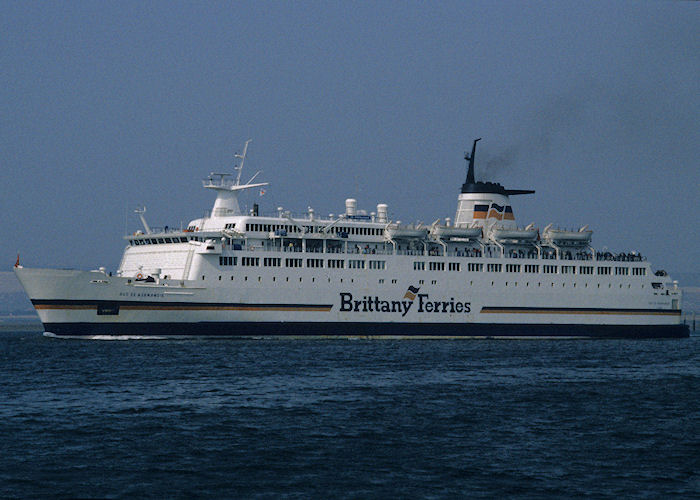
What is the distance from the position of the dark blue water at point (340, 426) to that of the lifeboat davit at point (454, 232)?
14539mm

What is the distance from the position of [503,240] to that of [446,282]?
5.18 meters

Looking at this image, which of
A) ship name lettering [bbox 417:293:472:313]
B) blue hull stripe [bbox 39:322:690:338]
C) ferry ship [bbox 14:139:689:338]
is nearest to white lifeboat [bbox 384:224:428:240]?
ferry ship [bbox 14:139:689:338]

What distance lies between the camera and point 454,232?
185ft

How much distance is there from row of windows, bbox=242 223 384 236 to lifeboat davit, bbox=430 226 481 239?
339 cm

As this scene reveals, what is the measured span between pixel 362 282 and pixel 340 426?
28.3m

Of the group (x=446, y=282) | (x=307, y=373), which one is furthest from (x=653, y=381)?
(x=446, y=282)

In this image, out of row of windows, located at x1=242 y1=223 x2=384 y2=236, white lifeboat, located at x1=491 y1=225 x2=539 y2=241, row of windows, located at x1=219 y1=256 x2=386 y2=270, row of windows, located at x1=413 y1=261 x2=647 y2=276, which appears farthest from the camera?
white lifeboat, located at x1=491 y1=225 x2=539 y2=241

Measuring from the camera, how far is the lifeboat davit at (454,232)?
56031 millimetres

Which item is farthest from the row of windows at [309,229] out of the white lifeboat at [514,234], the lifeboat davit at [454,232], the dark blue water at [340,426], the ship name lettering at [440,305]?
the dark blue water at [340,426]

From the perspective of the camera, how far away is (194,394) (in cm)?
2972

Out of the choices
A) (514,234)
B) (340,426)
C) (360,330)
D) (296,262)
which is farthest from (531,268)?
(340,426)

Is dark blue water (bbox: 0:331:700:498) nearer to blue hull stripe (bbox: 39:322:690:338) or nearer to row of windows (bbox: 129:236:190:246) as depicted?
blue hull stripe (bbox: 39:322:690:338)

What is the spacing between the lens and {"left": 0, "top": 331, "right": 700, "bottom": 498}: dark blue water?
62.2 ft

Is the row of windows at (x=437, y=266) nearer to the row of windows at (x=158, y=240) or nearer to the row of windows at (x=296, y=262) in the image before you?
the row of windows at (x=296, y=262)
